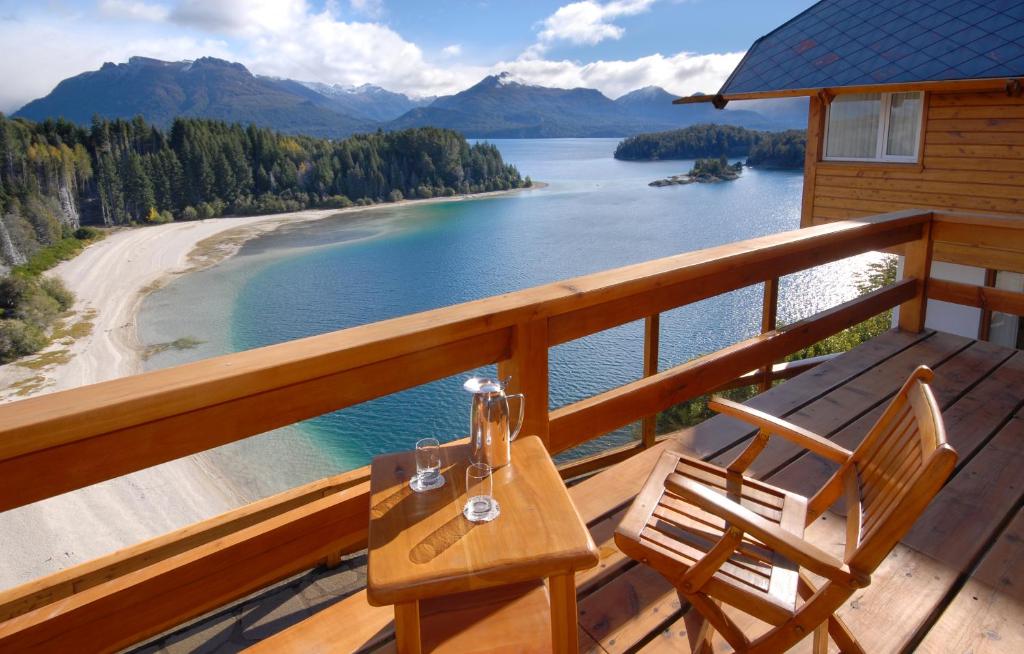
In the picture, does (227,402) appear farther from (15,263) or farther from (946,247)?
(15,263)

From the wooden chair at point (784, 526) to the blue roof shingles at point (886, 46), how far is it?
8776 mm

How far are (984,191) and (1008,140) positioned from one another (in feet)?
2.09

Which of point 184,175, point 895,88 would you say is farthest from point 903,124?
point 184,175

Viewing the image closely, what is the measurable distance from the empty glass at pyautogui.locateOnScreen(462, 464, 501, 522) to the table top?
14mm

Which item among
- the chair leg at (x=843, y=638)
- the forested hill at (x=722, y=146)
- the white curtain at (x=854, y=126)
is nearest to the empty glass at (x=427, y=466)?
the chair leg at (x=843, y=638)

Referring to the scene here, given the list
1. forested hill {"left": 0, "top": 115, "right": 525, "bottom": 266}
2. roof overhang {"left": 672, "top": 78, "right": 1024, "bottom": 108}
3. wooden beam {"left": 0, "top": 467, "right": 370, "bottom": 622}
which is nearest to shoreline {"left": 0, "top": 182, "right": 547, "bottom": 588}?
forested hill {"left": 0, "top": 115, "right": 525, "bottom": 266}

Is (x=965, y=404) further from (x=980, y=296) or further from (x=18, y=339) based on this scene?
(x=18, y=339)

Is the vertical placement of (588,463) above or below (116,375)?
above

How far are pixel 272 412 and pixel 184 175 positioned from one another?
66407mm

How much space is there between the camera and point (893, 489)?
125cm

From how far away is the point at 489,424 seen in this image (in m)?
1.39

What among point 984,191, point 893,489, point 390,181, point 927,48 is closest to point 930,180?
point 984,191

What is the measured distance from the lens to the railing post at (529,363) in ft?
5.67

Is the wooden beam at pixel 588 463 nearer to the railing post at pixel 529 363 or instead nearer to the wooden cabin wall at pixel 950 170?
the railing post at pixel 529 363
